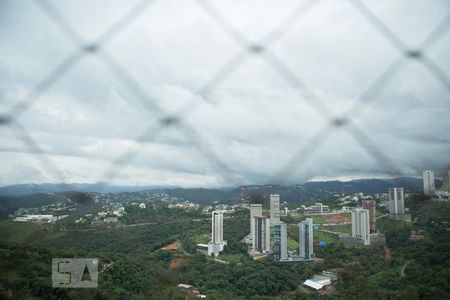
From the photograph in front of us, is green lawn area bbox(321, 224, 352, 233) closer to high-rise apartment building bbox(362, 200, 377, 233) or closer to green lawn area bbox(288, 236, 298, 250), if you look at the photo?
high-rise apartment building bbox(362, 200, 377, 233)

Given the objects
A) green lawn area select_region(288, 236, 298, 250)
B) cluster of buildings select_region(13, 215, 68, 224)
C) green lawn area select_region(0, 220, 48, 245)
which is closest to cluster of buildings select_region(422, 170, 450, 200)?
cluster of buildings select_region(13, 215, 68, 224)

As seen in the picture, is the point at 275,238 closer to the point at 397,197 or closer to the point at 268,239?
the point at 268,239

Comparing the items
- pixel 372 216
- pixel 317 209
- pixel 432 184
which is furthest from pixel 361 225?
pixel 432 184

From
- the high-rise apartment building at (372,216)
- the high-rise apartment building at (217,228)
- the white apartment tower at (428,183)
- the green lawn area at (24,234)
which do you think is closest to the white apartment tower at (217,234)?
the high-rise apartment building at (217,228)

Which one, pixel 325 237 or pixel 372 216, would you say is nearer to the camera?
pixel 372 216

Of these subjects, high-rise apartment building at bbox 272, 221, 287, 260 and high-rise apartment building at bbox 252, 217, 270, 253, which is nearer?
high-rise apartment building at bbox 272, 221, 287, 260

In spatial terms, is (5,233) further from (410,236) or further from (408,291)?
(410,236)

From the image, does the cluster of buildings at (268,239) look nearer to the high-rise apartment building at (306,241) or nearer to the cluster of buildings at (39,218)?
the high-rise apartment building at (306,241)
